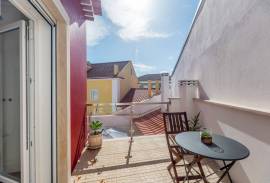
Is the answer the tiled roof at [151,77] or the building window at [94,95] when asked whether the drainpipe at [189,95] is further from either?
the tiled roof at [151,77]

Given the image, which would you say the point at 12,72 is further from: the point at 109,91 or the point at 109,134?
the point at 109,91

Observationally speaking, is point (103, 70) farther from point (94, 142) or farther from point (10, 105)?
point (10, 105)

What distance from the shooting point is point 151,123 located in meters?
6.30

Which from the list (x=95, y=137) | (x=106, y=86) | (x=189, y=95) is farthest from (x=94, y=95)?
(x=189, y=95)

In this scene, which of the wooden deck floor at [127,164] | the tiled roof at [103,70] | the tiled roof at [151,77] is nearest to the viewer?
the wooden deck floor at [127,164]

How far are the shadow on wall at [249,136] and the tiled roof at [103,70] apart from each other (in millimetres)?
9845

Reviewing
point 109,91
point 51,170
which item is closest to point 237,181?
point 51,170

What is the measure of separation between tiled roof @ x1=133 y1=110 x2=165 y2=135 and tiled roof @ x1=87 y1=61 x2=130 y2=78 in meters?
5.62

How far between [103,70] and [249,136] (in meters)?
12.0

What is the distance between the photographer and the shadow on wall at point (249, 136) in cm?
168

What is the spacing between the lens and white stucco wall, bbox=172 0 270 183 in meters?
1.75

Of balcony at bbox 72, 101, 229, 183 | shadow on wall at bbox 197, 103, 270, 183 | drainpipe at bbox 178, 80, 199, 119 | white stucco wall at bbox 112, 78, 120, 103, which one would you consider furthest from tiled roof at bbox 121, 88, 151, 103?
shadow on wall at bbox 197, 103, 270, 183

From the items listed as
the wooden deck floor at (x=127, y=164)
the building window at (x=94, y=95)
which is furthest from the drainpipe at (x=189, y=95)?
the building window at (x=94, y=95)

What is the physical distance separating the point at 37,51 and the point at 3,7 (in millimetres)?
885
